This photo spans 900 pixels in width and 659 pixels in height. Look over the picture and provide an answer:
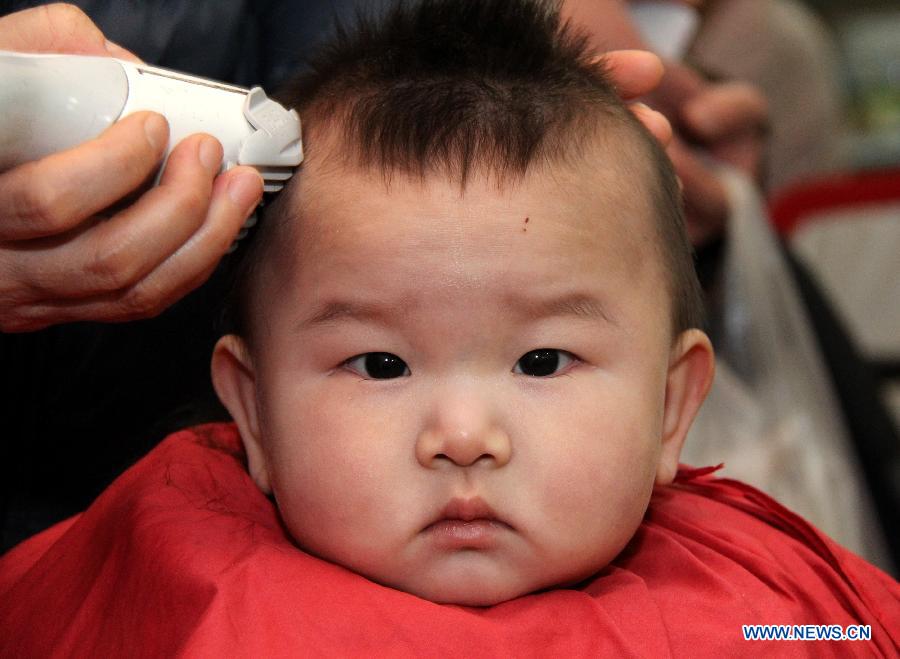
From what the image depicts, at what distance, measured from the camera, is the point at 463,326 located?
836mm

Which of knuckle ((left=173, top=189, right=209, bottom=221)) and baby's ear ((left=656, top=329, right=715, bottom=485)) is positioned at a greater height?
knuckle ((left=173, top=189, right=209, bottom=221))

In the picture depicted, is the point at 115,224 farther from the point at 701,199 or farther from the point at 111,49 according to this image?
the point at 701,199

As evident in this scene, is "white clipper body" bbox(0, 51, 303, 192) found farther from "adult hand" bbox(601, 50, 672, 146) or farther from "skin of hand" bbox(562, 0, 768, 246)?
"skin of hand" bbox(562, 0, 768, 246)

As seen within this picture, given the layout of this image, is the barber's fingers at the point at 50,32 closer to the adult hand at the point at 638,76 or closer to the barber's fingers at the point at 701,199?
the adult hand at the point at 638,76

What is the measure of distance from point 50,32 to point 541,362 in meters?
0.48

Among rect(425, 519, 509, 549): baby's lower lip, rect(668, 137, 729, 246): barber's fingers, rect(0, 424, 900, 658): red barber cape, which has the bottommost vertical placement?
rect(668, 137, 729, 246): barber's fingers

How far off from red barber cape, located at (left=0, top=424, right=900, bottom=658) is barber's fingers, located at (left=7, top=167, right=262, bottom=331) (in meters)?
0.19

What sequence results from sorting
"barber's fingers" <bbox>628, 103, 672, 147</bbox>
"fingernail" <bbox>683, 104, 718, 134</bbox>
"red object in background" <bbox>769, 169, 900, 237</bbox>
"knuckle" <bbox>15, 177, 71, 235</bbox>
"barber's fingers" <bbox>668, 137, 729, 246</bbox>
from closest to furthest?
1. "knuckle" <bbox>15, 177, 71, 235</bbox>
2. "barber's fingers" <bbox>628, 103, 672, 147</bbox>
3. "barber's fingers" <bbox>668, 137, 729, 246</bbox>
4. "fingernail" <bbox>683, 104, 718, 134</bbox>
5. "red object in background" <bbox>769, 169, 900, 237</bbox>

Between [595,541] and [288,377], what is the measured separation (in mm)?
281

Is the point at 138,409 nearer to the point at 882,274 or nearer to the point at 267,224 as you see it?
the point at 267,224

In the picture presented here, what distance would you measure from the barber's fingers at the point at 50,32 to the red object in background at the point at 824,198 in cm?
224

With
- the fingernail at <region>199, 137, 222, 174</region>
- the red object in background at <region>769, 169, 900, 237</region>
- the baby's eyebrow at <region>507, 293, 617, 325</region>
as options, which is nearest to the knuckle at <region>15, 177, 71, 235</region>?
the fingernail at <region>199, 137, 222, 174</region>

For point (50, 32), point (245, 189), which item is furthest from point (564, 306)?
point (50, 32)

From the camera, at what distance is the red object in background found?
284 centimetres
